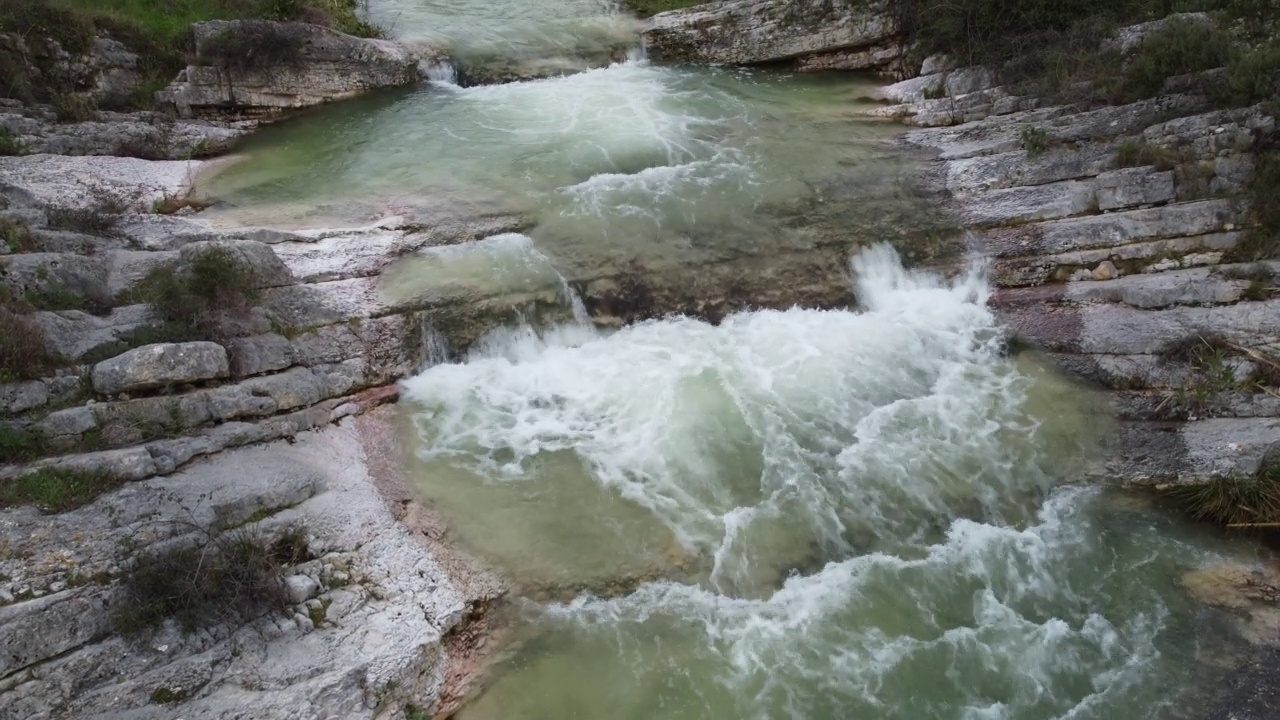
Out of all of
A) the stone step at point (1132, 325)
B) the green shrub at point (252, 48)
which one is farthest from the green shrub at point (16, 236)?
the stone step at point (1132, 325)

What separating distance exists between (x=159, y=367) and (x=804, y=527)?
23.1 feet

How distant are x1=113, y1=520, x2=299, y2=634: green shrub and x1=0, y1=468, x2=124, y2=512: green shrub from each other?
109cm

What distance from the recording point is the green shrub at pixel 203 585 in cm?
603

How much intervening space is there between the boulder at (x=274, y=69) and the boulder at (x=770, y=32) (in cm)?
645

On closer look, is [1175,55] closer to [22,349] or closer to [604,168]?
[604,168]

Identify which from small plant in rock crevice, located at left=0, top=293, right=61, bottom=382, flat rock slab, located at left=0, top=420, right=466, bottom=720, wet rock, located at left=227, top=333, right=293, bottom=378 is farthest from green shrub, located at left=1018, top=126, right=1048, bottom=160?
small plant in rock crevice, located at left=0, top=293, right=61, bottom=382

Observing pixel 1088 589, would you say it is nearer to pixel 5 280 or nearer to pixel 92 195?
pixel 5 280

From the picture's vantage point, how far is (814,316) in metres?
10.9

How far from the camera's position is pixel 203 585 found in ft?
20.3

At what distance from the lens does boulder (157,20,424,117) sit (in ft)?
49.0

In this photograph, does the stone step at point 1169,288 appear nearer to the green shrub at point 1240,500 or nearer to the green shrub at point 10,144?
the green shrub at point 1240,500

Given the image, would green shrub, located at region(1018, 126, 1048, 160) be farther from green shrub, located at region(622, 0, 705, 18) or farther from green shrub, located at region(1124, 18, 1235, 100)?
green shrub, located at region(622, 0, 705, 18)

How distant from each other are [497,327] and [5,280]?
5.37 m

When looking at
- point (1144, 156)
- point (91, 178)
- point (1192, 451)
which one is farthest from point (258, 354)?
point (1144, 156)
